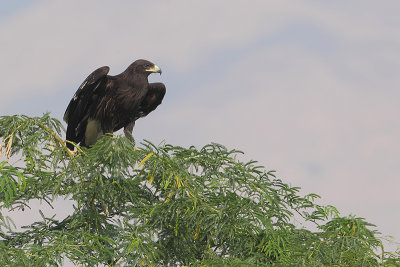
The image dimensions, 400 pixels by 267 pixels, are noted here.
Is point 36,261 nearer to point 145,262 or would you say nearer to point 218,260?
point 145,262

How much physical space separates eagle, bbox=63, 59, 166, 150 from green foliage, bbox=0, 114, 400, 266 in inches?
163

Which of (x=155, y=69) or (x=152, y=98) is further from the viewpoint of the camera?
(x=152, y=98)

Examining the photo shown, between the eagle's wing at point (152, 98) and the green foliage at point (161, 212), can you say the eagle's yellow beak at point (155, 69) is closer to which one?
the eagle's wing at point (152, 98)

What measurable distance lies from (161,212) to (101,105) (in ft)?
16.9

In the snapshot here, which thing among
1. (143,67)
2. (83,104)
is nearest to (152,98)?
(143,67)

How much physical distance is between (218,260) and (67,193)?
150 cm

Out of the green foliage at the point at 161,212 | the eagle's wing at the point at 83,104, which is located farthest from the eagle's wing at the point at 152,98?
the green foliage at the point at 161,212

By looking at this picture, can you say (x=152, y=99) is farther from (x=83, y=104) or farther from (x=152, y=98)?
(x=83, y=104)

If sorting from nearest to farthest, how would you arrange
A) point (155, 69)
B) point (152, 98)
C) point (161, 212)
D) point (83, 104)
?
point (161, 212)
point (83, 104)
point (155, 69)
point (152, 98)

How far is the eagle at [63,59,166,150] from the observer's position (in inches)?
399

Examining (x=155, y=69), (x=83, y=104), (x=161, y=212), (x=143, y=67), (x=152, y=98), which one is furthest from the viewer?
(x=152, y=98)

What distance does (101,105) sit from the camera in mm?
10188

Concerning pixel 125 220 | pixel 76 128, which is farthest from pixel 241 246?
pixel 76 128

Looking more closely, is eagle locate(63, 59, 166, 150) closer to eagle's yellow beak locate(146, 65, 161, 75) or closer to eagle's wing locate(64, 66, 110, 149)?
eagle's wing locate(64, 66, 110, 149)
